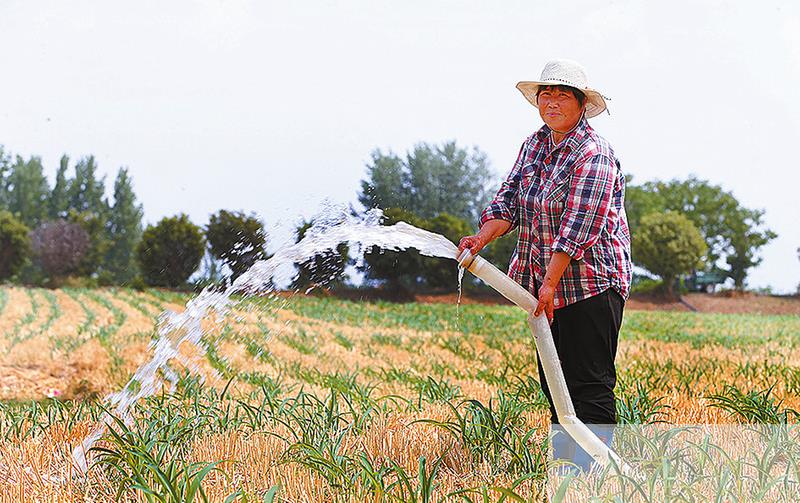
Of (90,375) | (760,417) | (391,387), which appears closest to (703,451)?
(760,417)

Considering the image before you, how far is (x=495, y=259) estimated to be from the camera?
17.4 meters

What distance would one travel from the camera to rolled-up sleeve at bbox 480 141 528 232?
3.25m

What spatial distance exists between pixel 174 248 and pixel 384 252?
955 centimetres

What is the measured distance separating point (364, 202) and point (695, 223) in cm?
2578

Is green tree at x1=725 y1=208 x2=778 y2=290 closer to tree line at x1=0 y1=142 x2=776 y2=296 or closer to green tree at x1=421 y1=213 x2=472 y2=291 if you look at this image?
tree line at x1=0 y1=142 x2=776 y2=296

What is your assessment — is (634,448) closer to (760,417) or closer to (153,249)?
(760,417)

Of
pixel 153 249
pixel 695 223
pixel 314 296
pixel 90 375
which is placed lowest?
pixel 90 375

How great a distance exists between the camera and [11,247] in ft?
84.6

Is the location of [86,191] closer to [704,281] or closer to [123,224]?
[123,224]

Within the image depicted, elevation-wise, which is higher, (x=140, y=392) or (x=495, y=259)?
(x=495, y=259)

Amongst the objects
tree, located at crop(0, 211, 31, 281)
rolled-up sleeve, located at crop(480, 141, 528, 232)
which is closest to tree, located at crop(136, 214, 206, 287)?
tree, located at crop(0, 211, 31, 281)

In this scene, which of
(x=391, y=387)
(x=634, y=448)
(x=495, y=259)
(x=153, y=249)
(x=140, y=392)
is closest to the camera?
(x=634, y=448)

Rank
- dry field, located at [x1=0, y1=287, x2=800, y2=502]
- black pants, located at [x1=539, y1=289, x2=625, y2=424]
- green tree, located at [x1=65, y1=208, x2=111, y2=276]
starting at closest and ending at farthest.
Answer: dry field, located at [x1=0, y1=287, x2=800, y2=502] < black pants, located at [x1=539, y1=289, x2=625, y2=424] < green tree, located at [x1=65, y1=208, x2=111, y2=276]

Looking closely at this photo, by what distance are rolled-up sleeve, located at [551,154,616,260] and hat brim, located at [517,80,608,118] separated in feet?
0.86
